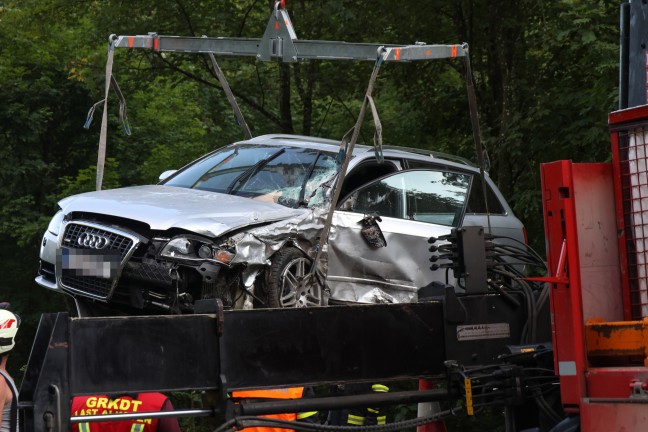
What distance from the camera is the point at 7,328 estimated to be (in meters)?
4.59

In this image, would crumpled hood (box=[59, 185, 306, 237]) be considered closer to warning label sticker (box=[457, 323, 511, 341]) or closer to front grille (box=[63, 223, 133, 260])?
front grille (box=[63, 223, 133, 260])

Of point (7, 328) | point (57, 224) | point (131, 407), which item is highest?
point (57, 224)

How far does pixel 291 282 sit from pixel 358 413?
183 cm

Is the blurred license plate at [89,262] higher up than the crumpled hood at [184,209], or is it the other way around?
the crumpled hood at [184,209]

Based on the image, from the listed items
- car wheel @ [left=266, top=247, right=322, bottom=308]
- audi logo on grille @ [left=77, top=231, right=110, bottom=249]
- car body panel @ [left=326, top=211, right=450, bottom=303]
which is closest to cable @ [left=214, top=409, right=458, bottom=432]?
car wheel @ [left=266, top=247, right=322, bottom=308]

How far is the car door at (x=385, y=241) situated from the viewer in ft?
25.6

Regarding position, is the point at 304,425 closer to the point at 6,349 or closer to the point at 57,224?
the point at 6,349

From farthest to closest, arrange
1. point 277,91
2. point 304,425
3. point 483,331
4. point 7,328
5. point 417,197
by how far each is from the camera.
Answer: point 277,91
point 417,197
point 483,331
point 304,425
point 7,328

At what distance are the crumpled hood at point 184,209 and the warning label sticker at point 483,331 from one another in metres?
2.07

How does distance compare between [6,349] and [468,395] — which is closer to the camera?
[6,349]

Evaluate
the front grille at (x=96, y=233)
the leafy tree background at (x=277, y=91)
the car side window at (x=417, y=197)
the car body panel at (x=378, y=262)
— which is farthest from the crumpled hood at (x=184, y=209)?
the leafy tree background at (x=277, y=91)

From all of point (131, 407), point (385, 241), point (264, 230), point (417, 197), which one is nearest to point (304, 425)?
point (131, 407)

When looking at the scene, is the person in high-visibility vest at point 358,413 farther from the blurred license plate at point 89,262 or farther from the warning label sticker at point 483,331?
the blurred license plate at point 89,262

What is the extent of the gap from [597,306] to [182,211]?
343 cm
